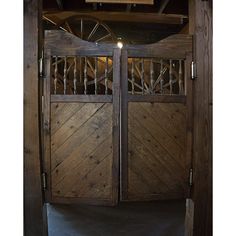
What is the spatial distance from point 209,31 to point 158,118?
2.48 ft

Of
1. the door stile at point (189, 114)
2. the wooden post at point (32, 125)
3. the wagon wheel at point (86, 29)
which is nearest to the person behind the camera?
the wooden post at point (32, 125)

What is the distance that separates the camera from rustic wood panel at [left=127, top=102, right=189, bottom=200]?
224 centimetres

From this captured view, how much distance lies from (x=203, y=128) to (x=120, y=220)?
195 centimetres

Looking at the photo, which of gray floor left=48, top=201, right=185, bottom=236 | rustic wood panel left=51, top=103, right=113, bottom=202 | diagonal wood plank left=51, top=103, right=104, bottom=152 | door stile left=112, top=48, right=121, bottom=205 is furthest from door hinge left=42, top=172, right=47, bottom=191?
gray floor left=48, top=201, right=185, bottom=236

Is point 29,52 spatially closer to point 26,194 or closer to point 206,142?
point 26,194

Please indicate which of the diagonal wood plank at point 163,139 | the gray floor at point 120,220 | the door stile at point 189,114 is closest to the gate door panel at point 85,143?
the diagonal wood plank at point 163,139

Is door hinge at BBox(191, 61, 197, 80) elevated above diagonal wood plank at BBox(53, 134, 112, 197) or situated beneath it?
elevated above

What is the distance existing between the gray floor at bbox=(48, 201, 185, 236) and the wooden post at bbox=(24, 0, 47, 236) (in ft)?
4.04

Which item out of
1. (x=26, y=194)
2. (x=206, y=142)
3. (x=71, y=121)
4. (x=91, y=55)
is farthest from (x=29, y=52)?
(x=206, y=142)

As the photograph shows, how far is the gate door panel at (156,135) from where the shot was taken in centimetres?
216

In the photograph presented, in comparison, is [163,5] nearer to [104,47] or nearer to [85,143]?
[104,47]

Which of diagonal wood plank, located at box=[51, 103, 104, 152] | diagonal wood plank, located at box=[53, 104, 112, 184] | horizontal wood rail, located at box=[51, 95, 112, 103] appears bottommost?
diagonal wood plank, located at box=[53, 104, 112, 184]

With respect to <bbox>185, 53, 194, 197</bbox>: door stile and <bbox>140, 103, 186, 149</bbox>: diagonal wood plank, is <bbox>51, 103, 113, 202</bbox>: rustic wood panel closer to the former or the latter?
<bbox>140, 103, 186, 149</bbox>: diagonal wood plank

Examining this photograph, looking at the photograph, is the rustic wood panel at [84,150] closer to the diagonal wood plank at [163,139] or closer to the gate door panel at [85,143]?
the gate door panel at [85,143]
